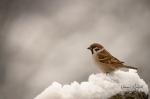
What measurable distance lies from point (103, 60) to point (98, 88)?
2.85ft

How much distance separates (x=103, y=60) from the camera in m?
4.57

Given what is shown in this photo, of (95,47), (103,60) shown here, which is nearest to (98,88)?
(95,47)

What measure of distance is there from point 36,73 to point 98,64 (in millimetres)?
3869

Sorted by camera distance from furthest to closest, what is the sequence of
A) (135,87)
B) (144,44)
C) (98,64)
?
(144,44), (98,64), (135,87)

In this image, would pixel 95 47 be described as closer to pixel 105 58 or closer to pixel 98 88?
pixel 105 58

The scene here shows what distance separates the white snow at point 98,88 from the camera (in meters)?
3.70

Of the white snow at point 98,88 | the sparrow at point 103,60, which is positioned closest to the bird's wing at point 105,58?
the sparrow at point 103,60

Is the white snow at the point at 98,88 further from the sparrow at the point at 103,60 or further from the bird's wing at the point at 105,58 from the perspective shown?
the bird's wing at the point at 105,58

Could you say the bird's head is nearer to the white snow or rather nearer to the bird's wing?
the bird's wing

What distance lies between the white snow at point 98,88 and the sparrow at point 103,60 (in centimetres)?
40

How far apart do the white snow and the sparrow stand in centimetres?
40

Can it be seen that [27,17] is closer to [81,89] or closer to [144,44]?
[144,44]

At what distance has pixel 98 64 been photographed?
4.55 meters

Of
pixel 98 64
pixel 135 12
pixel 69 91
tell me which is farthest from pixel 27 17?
pixel 69 91
